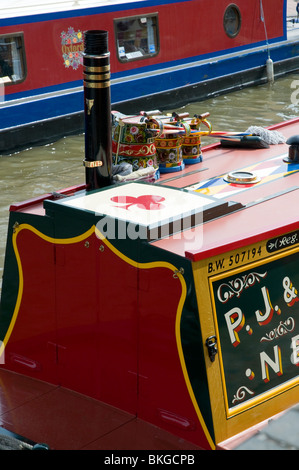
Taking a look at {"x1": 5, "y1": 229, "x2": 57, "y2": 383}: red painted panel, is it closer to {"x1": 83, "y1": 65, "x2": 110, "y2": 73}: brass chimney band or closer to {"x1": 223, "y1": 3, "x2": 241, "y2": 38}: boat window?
{"x1": 83, "y1": 65, "x2": 110, "y2": 73}: brass chimney band

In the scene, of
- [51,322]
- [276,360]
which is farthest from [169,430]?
[51,322]

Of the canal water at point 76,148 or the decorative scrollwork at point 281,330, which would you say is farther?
the canal water at point 76,148

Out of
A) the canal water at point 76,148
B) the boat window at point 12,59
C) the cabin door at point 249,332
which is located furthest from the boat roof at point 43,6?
the cabin door at point 249,332

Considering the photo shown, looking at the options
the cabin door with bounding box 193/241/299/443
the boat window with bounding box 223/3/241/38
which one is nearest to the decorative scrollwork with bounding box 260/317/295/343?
the cabin door with bounding box 193/241/299/443

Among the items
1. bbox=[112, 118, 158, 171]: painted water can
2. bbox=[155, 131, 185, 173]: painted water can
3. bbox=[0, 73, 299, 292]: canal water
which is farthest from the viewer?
→ bbox=[0, 73, 299, 292]: canal water

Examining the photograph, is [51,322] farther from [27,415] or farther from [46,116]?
[46,116]

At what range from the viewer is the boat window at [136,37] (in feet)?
38.9

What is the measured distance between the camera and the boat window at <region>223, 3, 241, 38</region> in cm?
1384

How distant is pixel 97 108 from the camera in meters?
3.79

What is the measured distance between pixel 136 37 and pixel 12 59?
8.26 ft

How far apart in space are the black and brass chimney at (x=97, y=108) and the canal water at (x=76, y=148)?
11.1 ft

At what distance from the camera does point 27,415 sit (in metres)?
3.68

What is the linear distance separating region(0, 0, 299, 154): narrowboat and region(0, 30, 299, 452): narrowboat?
274 inches

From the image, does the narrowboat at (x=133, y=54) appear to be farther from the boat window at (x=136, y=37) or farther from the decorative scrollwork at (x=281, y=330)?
the decorative scrollwork at (x=281, y=330)
